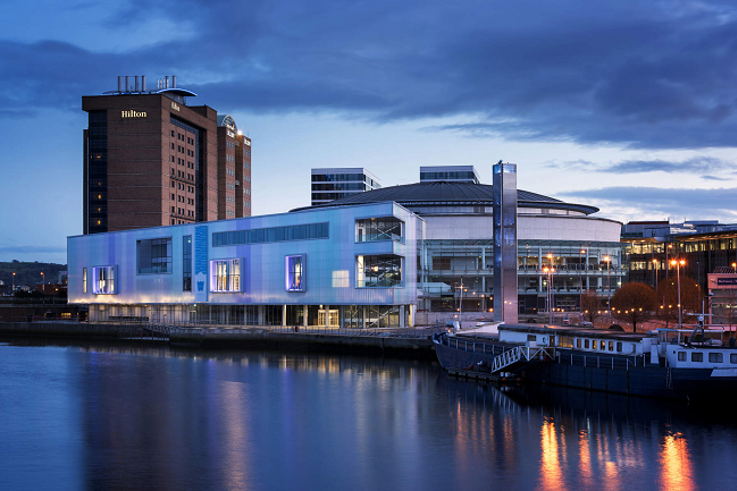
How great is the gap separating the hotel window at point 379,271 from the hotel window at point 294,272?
26.1ft

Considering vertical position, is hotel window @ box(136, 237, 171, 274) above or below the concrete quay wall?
above

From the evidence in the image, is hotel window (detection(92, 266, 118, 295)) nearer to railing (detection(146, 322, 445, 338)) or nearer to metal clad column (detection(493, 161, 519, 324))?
railing (detection(146, 322, 445, 338))

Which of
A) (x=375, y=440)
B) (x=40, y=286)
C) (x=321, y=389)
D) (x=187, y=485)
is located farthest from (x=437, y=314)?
(x=40, y=286)

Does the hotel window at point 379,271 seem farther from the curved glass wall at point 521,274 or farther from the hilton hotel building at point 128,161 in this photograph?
the hilton hotel building at point 128,161

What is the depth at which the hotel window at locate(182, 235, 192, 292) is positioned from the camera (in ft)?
334

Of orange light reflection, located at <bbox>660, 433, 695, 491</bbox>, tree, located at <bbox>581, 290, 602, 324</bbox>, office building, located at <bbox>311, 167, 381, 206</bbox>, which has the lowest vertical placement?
orange light reflection, located at <bbox>660, 433, 695, 491</bbox>

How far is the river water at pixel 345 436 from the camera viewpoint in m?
29.8

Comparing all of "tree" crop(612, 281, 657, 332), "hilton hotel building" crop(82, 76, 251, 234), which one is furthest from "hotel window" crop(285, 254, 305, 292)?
"hilton hotel building" crop(82, 76, 251, 234)

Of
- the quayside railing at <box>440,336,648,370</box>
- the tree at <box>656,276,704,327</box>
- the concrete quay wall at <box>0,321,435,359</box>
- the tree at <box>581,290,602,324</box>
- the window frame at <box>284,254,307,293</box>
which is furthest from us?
the window frame at <box>284,254,307,293</box>

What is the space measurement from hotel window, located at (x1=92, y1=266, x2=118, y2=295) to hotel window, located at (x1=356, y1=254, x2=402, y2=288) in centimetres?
4699

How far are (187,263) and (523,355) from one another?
209 feet

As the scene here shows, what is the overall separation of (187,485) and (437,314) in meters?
74.8

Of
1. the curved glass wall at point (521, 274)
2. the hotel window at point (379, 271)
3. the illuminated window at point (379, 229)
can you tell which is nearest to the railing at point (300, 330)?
the hotel window at point (379, 271)

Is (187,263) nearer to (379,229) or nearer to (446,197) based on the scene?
(379,229)
